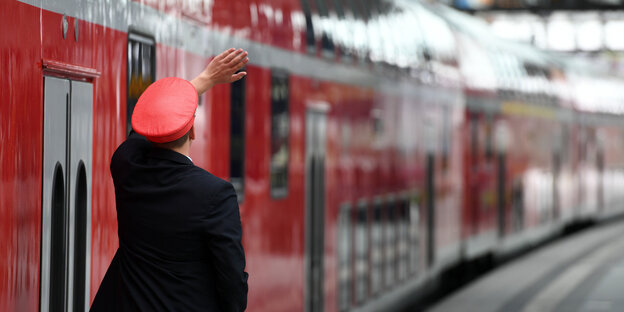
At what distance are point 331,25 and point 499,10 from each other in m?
12.8

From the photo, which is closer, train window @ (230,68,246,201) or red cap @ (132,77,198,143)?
red cap @ (132,77,198,143)

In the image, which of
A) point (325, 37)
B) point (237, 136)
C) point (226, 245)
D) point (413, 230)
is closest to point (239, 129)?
point (237, 136)

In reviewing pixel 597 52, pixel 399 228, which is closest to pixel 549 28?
pixel 597 52

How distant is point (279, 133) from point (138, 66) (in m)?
1.95

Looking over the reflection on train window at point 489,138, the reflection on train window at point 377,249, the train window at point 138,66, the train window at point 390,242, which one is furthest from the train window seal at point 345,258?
the reflection on train window at point 489,138

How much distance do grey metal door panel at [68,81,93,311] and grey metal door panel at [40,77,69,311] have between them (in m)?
0.06

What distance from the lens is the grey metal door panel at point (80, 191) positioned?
11.6 ft

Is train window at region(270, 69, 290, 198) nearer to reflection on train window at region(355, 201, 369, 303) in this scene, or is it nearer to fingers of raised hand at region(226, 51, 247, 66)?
reflection on train window at region(355, 201, 369, 303)

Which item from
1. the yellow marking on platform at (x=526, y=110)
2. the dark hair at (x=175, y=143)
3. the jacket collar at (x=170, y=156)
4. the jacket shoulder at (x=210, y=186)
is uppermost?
the yellow marking on platform at (x=526, y=110)

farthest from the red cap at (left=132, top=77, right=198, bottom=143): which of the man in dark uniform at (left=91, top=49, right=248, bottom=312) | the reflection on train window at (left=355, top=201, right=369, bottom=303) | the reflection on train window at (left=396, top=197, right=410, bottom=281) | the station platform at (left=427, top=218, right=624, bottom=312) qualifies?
the station platform at (left=427, top=218, right=624, bottom=312)

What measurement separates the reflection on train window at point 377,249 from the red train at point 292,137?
0.02 m

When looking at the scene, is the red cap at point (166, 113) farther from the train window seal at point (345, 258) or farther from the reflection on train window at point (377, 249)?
the reflection on train window at point (377, 249)

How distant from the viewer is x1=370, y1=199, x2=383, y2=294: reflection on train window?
26.8 feet

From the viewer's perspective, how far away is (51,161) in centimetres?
338
